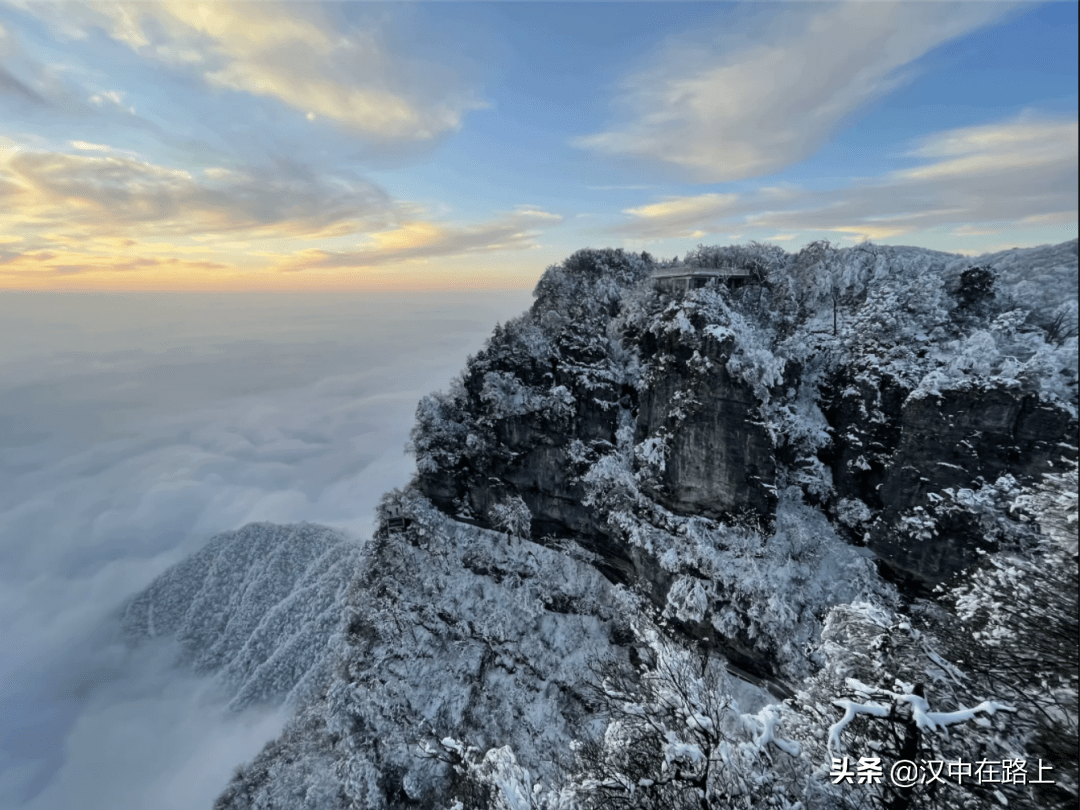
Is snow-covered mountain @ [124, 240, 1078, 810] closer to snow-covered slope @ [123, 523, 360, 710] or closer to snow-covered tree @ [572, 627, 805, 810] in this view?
snow-covered tree @ [572, 627, 805, 810]

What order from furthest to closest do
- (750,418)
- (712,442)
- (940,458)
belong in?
(712,442) < (750,418) < (940,458)

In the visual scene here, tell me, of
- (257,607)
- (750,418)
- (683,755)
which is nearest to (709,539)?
(750,418)

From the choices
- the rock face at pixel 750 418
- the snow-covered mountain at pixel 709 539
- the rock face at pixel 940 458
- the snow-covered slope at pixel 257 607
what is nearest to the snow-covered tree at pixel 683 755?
the snow-covered mountain at pixel 709 539

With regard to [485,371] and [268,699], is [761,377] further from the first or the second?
[268,699]

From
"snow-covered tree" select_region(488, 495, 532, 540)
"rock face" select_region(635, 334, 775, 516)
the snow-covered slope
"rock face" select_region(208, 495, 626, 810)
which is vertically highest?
"rock face" select_region(635, 334, 775, 516)

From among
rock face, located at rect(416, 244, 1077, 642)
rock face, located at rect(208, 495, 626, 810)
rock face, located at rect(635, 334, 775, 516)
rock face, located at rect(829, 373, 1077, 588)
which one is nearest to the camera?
rock face, located at rect(829, 373, 1077, 588)

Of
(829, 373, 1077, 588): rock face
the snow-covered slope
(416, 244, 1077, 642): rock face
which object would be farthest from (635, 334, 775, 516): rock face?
the snow-covered slope

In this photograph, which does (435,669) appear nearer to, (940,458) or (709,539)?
(709,539)

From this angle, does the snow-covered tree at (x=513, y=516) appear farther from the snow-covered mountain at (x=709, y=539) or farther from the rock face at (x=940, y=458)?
the rock face at (x=940, y=458)

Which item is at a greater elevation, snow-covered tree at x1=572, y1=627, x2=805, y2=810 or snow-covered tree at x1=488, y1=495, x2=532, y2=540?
snow-covered tree at x1=572, y1=627, x2=805, y2=810
